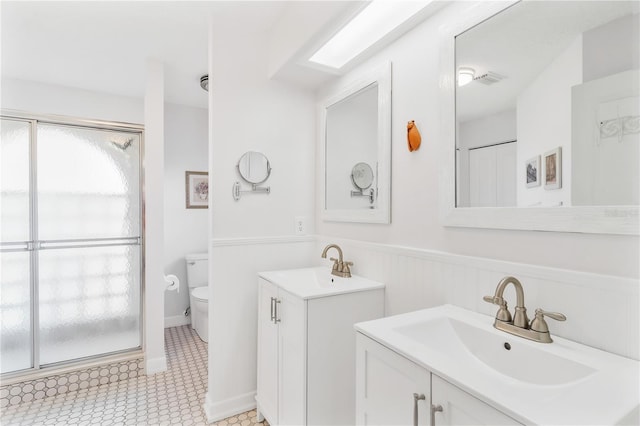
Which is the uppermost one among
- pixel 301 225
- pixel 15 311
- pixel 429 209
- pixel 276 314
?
pixel 429 209

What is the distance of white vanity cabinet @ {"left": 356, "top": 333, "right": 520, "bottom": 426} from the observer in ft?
2.35

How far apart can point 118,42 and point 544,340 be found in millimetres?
2897

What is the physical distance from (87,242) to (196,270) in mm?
1105

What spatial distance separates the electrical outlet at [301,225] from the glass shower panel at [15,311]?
192cm

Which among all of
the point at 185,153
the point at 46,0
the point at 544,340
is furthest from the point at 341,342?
the point at 185,153

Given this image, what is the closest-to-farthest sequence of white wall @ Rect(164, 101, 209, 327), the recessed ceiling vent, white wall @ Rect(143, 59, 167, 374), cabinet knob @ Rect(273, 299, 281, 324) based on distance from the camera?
the recessed ceiling vent
cabinet knob @ Rect(273, 299, 281, 324)
white wall @ Rect(143, 59, 167, 374)
white wall @ Rect(164, 101, 209, 327)

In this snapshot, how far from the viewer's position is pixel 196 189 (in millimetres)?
3500

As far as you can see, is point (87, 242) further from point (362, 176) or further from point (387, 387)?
point (387, 387)

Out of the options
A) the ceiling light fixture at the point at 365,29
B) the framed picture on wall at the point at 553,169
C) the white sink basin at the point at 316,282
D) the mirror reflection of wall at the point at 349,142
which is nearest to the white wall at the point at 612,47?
the framed picture on wall at the point at 553,169

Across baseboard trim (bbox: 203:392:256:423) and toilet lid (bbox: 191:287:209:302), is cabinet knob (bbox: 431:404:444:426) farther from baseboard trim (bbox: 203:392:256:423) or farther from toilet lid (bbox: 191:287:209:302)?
toilet lid (bbox: 191:287:209:302)

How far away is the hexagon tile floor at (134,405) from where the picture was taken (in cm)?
188

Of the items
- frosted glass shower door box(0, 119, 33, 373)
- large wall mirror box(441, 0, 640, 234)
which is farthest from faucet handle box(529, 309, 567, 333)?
frosted glass shower door box(0, 119, 33, 373)

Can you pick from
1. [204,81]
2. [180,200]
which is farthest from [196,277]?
[204,81]

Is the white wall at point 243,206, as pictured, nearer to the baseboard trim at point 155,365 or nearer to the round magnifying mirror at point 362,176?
the round magnifying mirror at point 362,176
